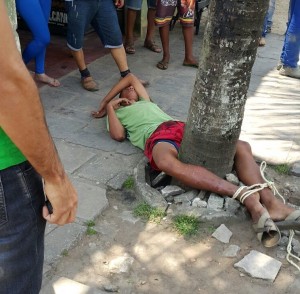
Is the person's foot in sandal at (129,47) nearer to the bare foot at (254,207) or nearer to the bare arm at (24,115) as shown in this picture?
the bare foot at (254,207)

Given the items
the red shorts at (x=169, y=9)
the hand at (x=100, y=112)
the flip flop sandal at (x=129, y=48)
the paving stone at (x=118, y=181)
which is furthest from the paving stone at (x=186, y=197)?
the flip flop sandal at (x=129, y=48)

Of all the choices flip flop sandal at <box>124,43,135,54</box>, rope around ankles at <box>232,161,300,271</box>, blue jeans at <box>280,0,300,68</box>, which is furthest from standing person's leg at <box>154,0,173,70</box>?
rope around ankles at <box>232,161,300,271</box>

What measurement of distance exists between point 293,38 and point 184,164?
3.27 meters

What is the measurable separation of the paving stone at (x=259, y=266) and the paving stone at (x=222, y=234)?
20cm

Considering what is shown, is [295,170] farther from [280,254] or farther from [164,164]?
[164,164]

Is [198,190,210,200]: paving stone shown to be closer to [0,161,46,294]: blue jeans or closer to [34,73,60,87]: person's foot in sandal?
[0,161,46,294]: blue jeans

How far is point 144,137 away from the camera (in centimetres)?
385

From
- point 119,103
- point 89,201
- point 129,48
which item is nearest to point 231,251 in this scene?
point 89,201

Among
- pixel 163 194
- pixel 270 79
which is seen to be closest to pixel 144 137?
pixel 163 194

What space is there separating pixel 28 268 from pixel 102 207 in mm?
1685

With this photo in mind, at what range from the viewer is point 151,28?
645cm

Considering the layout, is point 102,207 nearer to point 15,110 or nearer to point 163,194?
point 163,194

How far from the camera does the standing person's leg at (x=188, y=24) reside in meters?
5.74

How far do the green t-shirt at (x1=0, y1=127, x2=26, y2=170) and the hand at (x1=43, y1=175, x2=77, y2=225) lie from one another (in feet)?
0.37
